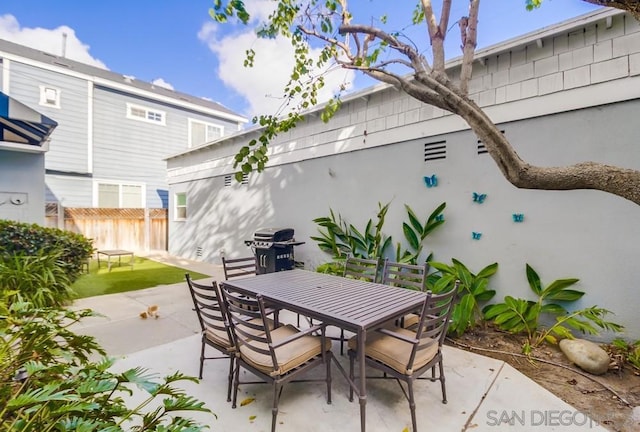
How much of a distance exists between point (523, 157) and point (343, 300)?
3.34 m

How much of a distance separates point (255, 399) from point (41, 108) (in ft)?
44.9

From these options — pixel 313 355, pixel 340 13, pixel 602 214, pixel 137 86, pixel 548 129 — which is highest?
pixel 137 86

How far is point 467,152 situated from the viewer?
479 centimetres

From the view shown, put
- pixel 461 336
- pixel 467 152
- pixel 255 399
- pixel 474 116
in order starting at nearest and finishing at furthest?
pixel 474 116
pixel 255 399
pixel 461 336
pixel 467 152

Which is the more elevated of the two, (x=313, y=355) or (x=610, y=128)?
(x=610, y=128)

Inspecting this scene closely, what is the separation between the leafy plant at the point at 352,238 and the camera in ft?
18.5

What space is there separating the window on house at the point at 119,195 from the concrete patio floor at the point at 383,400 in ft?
35.6

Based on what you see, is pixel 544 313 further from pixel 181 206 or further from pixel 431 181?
pixel 181 206

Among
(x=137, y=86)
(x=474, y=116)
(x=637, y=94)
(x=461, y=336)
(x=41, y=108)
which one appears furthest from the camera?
(x=137, y=86)

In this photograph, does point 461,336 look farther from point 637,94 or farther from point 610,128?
point 637,94

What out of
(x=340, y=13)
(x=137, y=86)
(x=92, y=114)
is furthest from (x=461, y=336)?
(x=137, y=86)

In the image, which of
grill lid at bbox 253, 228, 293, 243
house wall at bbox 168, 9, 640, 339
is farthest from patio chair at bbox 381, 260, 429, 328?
grill lid at bbox 253, 228, 293, 243

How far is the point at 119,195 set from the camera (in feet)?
43.3

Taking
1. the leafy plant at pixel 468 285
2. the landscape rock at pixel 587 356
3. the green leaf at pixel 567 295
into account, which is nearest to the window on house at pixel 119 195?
the leafy plant at pixel 468 285
